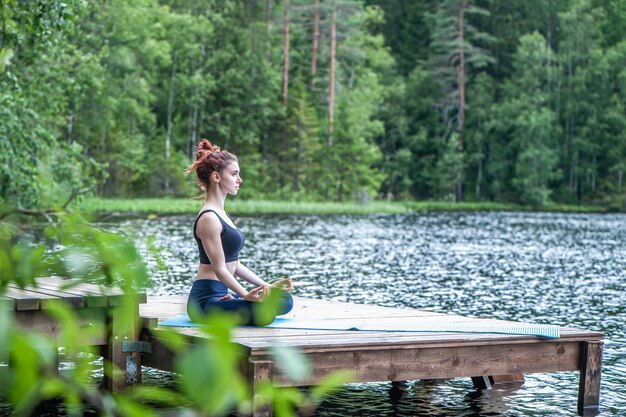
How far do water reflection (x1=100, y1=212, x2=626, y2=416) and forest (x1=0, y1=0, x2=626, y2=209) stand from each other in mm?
15937

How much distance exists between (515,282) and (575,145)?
54.6 m

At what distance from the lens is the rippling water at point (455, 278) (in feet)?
28.7

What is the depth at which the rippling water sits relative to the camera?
873cm

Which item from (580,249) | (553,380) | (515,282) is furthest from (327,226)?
(553,380)

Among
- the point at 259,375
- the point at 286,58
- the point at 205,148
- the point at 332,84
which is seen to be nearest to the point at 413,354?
the point at 259,375

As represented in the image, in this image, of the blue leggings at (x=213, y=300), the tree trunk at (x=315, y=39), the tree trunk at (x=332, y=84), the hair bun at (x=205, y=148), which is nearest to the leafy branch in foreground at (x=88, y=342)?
the blue leggings at (x=213, y=300)

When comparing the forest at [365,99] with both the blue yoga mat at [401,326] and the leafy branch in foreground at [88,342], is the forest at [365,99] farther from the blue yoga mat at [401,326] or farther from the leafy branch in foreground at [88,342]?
the leafy branch in foreground at [88,342]

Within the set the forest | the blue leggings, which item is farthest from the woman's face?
the forest

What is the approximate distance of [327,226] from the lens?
40938 millimetres

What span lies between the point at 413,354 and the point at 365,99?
6164cm

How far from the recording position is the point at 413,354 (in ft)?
23.6

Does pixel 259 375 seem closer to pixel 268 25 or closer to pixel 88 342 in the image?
pixel 88 342

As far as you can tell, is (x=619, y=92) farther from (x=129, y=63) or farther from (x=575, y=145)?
(x=129, y=63)

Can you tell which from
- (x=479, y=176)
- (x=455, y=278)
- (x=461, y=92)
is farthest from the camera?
(x=461, y=92)
